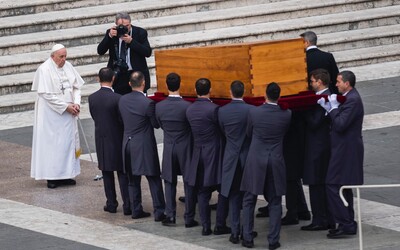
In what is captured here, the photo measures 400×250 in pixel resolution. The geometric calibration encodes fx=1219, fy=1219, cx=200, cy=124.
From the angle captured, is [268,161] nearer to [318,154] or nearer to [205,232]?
[318,154]

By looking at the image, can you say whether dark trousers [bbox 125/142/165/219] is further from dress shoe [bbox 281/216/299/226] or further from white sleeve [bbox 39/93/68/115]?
white sleeve [bbox 39/93/68/115]

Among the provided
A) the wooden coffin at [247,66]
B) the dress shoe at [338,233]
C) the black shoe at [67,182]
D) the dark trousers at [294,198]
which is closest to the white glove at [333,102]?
the wooden coffin at [247,66]

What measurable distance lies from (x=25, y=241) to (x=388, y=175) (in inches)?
182

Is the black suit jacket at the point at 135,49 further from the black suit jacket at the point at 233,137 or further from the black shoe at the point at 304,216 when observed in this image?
the black suit jacket at the point at 233,137

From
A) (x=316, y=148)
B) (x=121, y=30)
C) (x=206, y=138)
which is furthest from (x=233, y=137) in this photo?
(x=121, y=30)

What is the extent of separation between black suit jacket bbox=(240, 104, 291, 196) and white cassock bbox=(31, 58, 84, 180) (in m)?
3.32

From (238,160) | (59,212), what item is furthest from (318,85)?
(59,212)

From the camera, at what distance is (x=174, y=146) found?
12422 mm

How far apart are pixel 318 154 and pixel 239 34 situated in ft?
30.9

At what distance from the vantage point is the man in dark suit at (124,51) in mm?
15305

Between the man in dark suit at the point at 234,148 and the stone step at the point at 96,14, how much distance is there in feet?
32.3

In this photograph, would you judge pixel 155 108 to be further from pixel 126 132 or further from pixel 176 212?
pixel 176 212

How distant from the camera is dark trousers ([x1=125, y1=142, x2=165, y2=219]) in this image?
41.7 ft

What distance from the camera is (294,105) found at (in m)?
11.9
